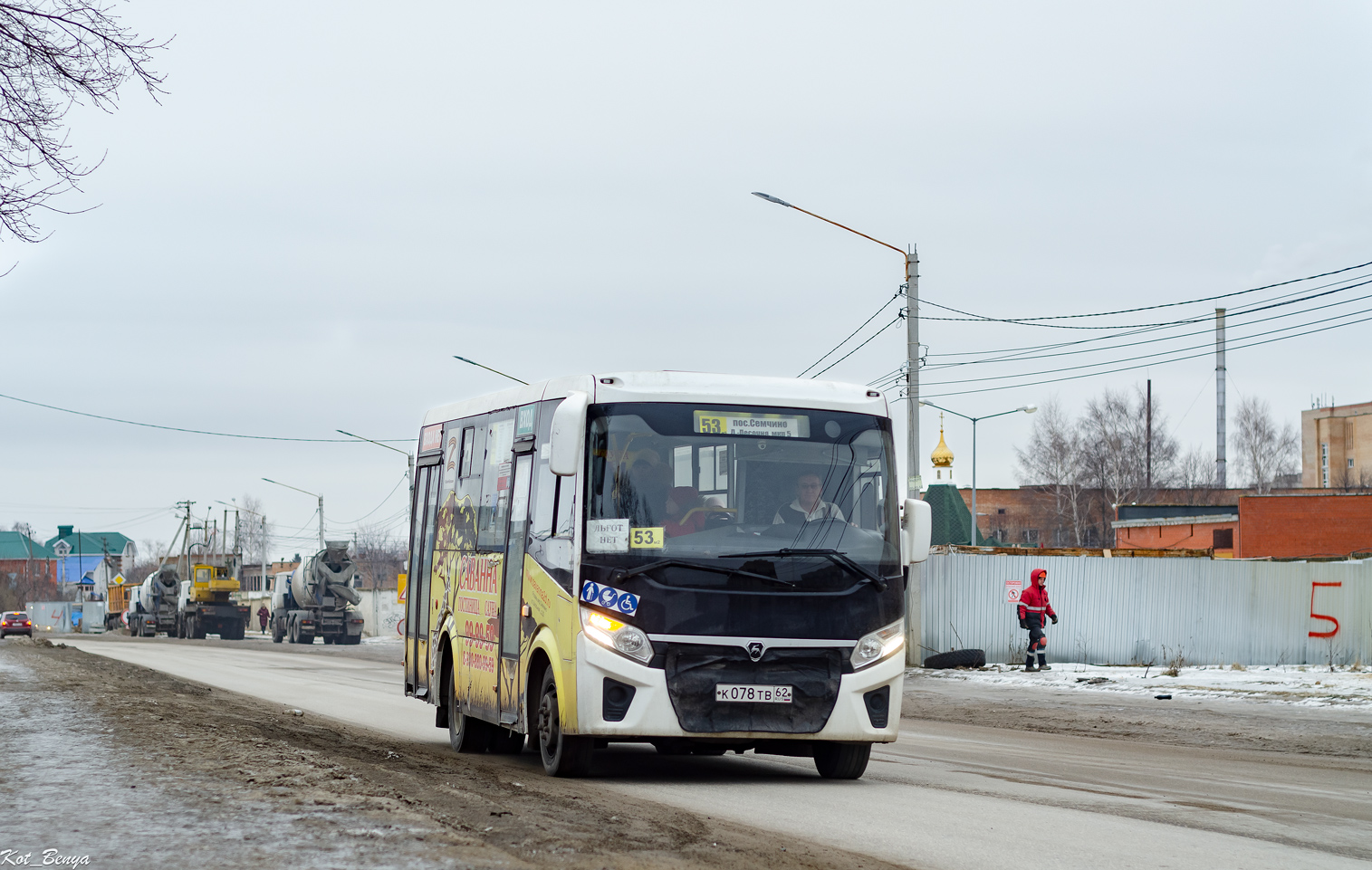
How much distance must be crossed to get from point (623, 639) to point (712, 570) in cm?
75

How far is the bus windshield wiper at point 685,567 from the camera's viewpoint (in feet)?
33.1

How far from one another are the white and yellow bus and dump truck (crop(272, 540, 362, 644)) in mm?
47121

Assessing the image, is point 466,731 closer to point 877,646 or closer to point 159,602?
point 877,646

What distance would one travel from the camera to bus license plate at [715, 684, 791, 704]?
10164mm

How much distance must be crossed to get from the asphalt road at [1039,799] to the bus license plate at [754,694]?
2.03ft

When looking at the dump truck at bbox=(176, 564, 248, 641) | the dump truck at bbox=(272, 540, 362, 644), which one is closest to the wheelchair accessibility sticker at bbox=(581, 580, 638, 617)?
the dump truck at bbox=(272, 540, 362, 644)

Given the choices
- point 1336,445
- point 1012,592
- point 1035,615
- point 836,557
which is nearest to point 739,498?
point 836,557

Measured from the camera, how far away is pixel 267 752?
10656 mm

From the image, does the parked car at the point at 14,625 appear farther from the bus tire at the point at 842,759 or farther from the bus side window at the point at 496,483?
the bus tire at the point at 842,759

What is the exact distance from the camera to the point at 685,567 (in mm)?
10148

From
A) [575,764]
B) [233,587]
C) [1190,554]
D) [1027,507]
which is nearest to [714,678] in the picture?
[575,764]

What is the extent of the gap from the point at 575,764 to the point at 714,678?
1.18 metres

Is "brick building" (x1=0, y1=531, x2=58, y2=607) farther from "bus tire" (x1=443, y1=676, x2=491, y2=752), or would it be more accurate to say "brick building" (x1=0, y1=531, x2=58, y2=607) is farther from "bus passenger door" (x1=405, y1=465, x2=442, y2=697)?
"bus tire" (x1=443, y1=676, x2=491, y2=752)

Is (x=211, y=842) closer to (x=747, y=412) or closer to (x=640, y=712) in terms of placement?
(x=640, y=712)
